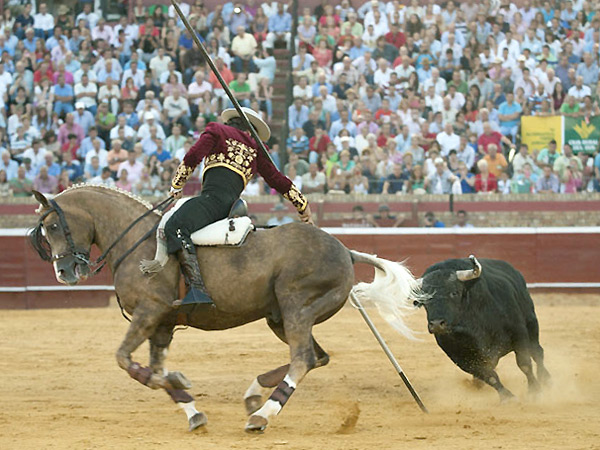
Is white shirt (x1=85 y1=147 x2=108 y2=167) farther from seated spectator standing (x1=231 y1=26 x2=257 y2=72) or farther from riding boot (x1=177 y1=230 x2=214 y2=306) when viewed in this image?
riding boot (x1=177 y1=230 x2=214 y2=306)

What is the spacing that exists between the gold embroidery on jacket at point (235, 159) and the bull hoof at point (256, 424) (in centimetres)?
162

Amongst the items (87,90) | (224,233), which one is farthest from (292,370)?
(87,90)

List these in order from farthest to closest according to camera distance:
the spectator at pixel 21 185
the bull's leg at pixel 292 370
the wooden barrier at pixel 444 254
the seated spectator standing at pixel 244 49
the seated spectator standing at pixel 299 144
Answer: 1. the seated spectator standing at pixel 244 49
2. the seated spectator standing at pixel 299 144
3. the spectator at pixel 21 185
4. the wooden barrier at pixel 444 254
5. the bull's leg at pixel 292 370

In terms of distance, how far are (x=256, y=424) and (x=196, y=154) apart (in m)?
1.78

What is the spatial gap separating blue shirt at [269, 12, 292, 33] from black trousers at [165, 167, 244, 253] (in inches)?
457

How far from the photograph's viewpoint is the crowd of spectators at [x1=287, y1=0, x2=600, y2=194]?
15.2m

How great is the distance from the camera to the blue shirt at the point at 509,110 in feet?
53.6

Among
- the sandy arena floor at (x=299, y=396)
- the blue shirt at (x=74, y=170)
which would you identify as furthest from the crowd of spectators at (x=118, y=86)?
the sandy arena floor at (x=299, y=396)

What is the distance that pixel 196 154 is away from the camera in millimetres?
7066

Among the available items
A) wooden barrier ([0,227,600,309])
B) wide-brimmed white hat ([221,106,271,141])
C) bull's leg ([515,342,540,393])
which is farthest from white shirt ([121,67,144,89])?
bull's leg ([515,342,540,393])

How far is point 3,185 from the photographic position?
15.6 meters

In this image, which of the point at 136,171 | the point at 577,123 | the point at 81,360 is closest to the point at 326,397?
the point at 81,360

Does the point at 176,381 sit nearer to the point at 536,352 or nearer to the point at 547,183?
the point at 536,352

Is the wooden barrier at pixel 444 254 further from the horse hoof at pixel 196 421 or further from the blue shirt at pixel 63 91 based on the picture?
the horse hoof at pixel 196 421
